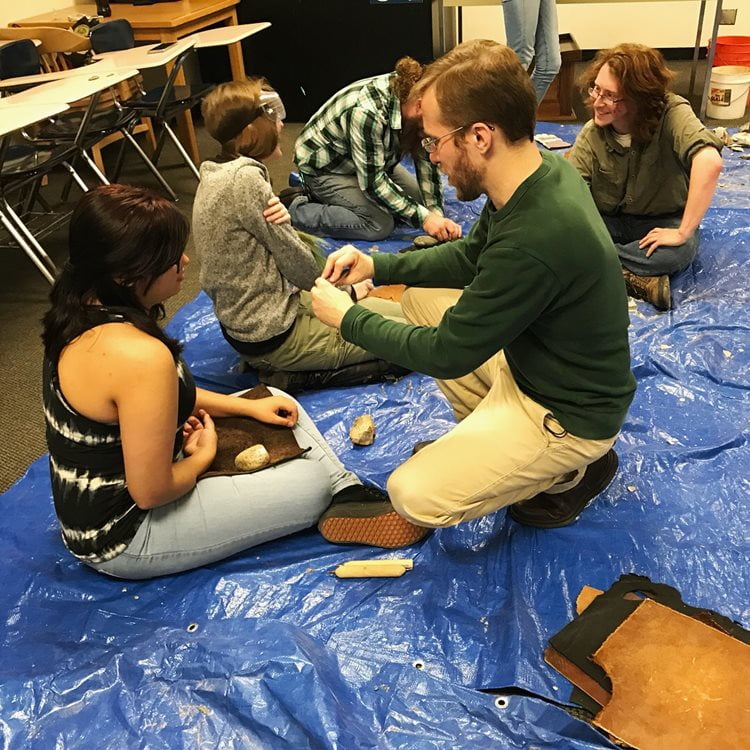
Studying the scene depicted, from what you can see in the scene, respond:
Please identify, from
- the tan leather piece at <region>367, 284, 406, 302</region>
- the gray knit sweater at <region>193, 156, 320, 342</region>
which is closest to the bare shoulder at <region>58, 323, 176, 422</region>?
the gray knit sweater at <region>193, 156, 320, 342</region>

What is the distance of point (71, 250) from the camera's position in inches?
50.2

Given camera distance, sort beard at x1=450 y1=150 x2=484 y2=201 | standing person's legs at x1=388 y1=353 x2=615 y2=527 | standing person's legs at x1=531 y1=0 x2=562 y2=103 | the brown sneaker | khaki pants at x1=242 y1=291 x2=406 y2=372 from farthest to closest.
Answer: standing person's legs at x1=531 y1=0 x2=562 y2=103 → the brown sneaker → khaki pants at x1=242 y1=291 x2=406 y2=372 → standing person's legs at x1=388 y1=353 x2=615 y2=527 → beard at x1=450 y1=150 x2=484 y2=201

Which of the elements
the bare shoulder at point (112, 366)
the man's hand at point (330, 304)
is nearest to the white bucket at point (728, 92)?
the man's hand at point (330, 304)

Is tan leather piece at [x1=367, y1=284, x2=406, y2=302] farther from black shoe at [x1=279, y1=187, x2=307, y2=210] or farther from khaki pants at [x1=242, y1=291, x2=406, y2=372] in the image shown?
black shoe at [x1=279, y1=187, x2=307, y2=210]

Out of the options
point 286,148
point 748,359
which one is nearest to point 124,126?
point 286,148

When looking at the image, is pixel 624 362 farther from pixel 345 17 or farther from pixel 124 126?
pixel 345 17

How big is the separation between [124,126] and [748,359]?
3090mm

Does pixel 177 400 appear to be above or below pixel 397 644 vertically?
above

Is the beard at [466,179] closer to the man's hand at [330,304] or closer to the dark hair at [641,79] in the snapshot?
the man's hand at [330,304]

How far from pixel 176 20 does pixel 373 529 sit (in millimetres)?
3812

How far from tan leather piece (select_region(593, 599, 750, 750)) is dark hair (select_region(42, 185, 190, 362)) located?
40.3 inches

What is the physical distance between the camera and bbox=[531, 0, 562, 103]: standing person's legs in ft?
12.8

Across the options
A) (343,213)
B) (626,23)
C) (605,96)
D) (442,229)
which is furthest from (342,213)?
(626,23)

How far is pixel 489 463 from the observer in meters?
1.53
